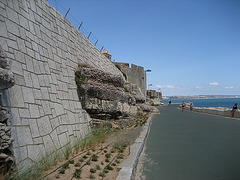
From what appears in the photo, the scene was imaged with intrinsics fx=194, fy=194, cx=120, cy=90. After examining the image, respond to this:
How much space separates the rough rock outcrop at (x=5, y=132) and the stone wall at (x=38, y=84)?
0.19 meters

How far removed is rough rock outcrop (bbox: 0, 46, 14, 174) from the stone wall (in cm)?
19

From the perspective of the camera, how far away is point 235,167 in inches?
192

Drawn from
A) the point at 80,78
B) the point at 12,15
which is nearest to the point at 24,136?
the point at 12,15

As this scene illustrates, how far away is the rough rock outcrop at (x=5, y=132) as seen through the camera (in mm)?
3320

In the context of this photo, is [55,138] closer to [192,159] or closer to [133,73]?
[192,159]

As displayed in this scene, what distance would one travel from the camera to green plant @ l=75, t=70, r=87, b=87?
321 inches

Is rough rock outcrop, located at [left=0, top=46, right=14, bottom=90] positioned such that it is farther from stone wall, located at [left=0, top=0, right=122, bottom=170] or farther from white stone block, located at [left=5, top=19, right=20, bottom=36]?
white stone block, located at [left=5, top=19, right=20, bottom=36]

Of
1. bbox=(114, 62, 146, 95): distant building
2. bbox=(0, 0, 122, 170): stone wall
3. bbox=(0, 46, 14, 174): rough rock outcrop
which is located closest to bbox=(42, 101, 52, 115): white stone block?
bbox=(0, 0, 122, 170): stone wall

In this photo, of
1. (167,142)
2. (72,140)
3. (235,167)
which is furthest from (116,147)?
(235,167)

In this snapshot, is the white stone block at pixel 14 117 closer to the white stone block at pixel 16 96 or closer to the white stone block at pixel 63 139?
the white stone block at pixel 16 96

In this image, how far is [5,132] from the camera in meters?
3.46

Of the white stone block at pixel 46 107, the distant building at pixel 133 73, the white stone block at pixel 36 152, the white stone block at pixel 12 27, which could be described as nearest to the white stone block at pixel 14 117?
the white stone block at pixel 36 152

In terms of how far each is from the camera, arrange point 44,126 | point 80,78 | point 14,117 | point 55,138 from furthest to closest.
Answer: point 80,78 → point 55,138 → point 44,126 → point 14,117

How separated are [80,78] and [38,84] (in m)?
3.11
